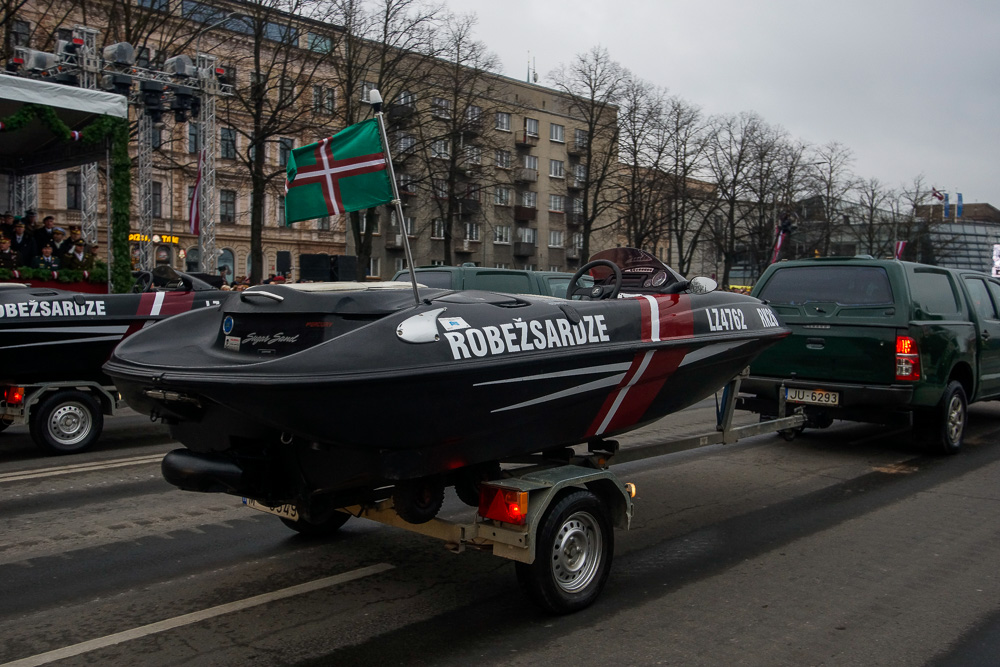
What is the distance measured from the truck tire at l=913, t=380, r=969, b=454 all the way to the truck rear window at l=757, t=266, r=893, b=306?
1282mm

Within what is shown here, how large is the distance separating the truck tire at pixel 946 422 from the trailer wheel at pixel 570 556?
5.58m

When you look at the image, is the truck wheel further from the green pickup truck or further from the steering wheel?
the green pickup truck

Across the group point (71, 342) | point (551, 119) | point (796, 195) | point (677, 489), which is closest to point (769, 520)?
point (677, 489)

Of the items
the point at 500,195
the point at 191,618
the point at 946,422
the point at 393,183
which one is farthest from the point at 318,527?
the point at 500,195

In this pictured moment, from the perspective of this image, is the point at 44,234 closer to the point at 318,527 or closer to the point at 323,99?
the point at 318,527

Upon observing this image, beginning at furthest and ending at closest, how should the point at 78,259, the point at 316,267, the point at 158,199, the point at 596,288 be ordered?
the point at 158,199, the point at 316,267, the point at 78,259, the point at 596,288

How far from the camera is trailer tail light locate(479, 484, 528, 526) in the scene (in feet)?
14.1

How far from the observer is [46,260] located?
1452 cm

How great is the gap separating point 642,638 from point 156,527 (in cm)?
369

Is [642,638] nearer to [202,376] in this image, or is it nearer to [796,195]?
[202,376]

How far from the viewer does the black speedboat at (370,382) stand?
3721mm

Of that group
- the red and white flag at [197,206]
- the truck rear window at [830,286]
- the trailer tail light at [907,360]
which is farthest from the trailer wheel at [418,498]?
the red and white flag at [197,206]

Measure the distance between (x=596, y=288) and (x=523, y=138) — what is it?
2253 inches

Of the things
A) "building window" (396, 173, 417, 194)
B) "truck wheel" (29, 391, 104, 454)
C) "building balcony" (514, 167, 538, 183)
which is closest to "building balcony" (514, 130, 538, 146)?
"building balcony" (514, 167, 538, 183)
